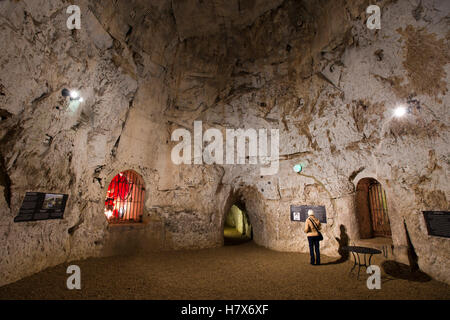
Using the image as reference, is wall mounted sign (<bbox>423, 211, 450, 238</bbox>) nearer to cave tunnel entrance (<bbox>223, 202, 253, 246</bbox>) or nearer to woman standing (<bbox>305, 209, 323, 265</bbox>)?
woman standing (<bbox>305, 209, 323, 265</bbox>)

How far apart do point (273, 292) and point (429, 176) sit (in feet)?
15.0

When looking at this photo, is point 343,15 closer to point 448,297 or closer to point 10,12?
point 448,297

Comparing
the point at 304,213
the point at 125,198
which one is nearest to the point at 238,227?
the point at 304,213

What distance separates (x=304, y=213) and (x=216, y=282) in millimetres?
4151

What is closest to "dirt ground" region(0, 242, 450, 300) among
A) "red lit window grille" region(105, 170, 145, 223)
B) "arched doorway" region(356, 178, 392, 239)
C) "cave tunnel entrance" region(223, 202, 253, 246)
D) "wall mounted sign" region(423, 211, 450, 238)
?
"wall mounted sign" region(423, 211, 450, 238)

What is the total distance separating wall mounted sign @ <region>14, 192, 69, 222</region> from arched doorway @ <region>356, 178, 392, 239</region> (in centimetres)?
871

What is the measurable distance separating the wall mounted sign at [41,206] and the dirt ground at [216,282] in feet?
4.25

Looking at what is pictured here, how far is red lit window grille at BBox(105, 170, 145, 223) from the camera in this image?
8.10m

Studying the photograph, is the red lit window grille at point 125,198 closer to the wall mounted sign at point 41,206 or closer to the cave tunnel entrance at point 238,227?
the wall mounted sign at point 41,206

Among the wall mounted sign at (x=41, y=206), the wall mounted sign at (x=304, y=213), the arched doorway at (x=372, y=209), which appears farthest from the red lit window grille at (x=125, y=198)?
the arched doorway at (x=372, y=209)

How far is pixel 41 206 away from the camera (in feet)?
16.4

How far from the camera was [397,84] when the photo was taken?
220 inches

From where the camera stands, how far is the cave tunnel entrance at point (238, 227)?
10317 millimetres

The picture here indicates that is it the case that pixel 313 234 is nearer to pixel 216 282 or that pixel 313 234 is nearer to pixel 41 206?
pixel 216 282
